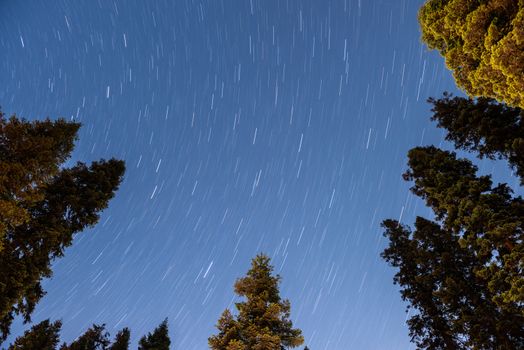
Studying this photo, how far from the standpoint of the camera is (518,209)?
1350cm

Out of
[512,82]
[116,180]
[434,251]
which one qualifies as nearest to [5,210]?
[116,180]

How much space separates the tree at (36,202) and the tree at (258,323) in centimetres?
877

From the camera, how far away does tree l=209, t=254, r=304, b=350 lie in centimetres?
1562

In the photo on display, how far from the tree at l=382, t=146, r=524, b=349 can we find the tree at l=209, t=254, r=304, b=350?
779cm

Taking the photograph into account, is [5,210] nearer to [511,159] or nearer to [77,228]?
[77,228]

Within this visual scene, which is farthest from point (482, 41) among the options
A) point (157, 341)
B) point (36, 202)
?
point (157, 341)

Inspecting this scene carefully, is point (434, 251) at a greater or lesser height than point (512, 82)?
greater

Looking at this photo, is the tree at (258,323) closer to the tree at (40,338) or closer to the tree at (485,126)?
the tree at (485,126)

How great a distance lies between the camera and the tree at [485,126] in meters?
15.5

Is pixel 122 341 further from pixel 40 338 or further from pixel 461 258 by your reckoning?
pixel 461 258

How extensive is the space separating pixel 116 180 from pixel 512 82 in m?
20.3

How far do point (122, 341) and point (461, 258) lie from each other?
92.3 ft

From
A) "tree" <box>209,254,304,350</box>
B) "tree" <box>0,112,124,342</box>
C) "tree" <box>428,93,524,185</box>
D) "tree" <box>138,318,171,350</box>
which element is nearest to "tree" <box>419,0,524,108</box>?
"tree" <box>428,93,524,185</box>

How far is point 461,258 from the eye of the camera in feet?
→ 61.7
